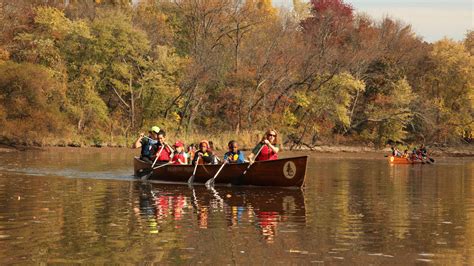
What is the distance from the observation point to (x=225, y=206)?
64.2ft

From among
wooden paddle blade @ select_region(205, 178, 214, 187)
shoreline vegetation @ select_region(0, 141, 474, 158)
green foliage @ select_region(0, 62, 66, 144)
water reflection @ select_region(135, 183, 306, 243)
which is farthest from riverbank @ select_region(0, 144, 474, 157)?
water reflection @ select_region(135, 183, 306, 243)

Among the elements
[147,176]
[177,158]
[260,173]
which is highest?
[177,158]

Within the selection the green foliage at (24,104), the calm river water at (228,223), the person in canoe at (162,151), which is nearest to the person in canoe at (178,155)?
the person in canoe at (162,151)

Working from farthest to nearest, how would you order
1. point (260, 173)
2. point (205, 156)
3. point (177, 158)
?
point (177, 158) → point (205, 156) → point (260, 173)

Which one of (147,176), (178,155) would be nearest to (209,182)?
(147,176)

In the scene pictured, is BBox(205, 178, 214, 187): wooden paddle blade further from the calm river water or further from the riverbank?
the riverbank

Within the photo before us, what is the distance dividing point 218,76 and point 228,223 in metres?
44.4

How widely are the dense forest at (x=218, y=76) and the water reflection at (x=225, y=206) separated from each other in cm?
2631

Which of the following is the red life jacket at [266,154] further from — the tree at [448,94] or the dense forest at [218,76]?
the tree at [448,94]

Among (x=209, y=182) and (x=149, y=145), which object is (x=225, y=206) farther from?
(x=149, y=145)

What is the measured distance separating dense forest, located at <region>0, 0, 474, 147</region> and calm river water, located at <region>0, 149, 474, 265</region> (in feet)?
80.2

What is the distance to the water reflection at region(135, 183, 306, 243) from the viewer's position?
16328 millimetres

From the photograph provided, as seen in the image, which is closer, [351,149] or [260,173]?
[260,173]

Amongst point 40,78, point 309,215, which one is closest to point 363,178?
point 309,215
